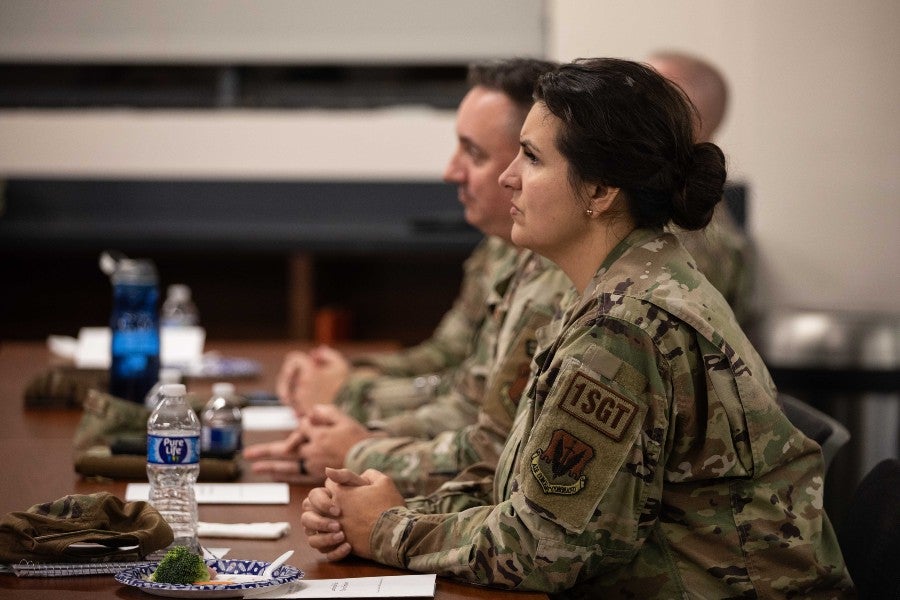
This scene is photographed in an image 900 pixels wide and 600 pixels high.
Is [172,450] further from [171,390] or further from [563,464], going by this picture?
[563,464]

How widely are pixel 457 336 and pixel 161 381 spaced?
3.28 ft

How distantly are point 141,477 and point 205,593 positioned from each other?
63 cm

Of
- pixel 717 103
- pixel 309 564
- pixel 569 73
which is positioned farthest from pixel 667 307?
pixel 717 103

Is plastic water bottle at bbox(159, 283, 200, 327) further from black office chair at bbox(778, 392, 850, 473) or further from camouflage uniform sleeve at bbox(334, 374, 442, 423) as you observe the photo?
black office chair at bbox(778, 392, 850, 473)

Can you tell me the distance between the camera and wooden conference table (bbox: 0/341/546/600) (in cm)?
137

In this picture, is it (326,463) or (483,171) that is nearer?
(326,463)

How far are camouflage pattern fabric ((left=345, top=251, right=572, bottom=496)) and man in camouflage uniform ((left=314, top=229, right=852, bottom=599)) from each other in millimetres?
375

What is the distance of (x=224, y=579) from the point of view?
4.61 feet

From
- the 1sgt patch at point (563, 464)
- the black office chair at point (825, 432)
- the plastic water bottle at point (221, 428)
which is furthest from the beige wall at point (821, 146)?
the 1sgt patch at point (563, 464)

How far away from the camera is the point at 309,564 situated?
152 centimetres

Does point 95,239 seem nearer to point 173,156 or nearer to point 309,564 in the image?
point 173,156

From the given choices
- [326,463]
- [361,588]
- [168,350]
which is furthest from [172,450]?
[168,350]

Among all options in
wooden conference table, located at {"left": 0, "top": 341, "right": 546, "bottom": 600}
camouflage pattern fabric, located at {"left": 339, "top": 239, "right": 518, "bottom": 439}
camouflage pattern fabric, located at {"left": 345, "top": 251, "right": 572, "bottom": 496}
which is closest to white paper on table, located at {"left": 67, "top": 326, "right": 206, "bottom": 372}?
wooden conference table, located at {"left": 0, "top": 341, "right": 546, "bottom": 600}

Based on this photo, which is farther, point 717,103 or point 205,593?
point 717,103
